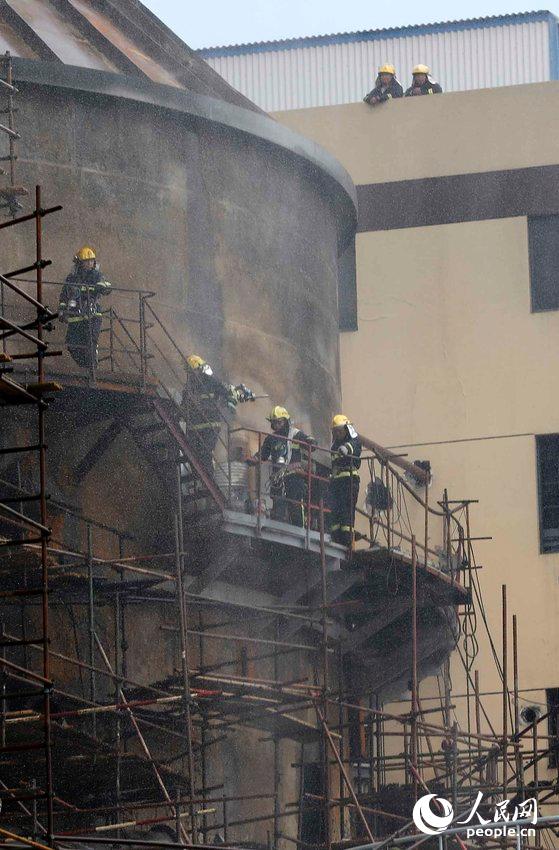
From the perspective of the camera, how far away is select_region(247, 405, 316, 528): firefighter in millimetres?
27641

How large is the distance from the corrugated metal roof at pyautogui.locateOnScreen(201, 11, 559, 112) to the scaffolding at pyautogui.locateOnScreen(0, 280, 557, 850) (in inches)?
726

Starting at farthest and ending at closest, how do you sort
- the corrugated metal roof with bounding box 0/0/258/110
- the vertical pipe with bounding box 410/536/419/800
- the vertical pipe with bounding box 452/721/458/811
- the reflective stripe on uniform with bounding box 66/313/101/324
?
1. the corrugated metal roof with bounding box 0/0/258/110
2. the vertical pipe with bounding box 452/721/458/811
3. the vertical pipe with bounding box 410/536/419/800
4. the reflective stripe on uniform with bounding box 66/313/101/324

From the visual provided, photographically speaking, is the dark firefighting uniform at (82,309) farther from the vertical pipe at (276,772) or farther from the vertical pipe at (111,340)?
the vertical pipe at (276,772)

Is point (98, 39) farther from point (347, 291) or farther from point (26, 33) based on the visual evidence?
point (347, 291)

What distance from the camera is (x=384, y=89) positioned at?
39562 millimetres

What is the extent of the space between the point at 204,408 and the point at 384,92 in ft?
46.9

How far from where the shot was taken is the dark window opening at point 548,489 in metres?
36.6

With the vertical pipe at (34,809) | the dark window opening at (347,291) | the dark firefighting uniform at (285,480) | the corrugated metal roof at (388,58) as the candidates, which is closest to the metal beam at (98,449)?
the dark firefighting uniform at (285,480)

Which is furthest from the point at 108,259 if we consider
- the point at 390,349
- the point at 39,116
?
the point at 390,349

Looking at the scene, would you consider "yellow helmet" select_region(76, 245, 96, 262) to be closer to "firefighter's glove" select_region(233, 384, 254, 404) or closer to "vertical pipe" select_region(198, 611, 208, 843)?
"firefighter's glove" select_region(233, 384, 254, 404)

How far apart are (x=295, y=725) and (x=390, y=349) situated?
1216 cm

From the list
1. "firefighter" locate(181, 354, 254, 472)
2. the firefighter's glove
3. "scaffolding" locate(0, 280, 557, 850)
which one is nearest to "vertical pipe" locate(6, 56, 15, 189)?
"scaffolding" locate(0, 280, 557, 850)

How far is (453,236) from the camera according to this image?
38.4 meters

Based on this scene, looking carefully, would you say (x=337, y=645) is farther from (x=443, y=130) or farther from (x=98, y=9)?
(x=443, y=130)
